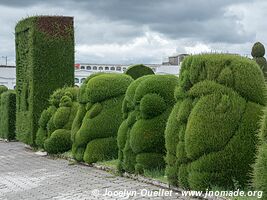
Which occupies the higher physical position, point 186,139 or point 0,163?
point 186,139

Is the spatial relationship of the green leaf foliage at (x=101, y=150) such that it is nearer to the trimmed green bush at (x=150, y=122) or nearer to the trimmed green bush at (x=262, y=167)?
the trimmed green bush at (x=150, y=122)

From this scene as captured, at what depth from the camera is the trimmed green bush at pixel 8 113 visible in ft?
74.9

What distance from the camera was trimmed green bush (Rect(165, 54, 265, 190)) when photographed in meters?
8.03

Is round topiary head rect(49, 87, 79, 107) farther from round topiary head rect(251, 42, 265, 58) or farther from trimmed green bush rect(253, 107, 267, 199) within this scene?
round topiary head rect(251, 42, 265, 58)

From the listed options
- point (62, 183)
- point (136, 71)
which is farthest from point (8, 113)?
point (62, 183)

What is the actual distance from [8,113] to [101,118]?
36.1 ft

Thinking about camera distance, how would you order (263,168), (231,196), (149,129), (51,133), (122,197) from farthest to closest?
(51,133)
(149,129)
(122,197)
(231,196)
(263,168)

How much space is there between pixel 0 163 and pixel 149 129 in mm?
6435

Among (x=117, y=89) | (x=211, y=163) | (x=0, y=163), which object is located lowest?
(x=0, y=163)

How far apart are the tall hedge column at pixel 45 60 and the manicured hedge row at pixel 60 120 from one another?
1.70m

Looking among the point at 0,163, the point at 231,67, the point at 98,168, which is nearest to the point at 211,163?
the point at 231,67

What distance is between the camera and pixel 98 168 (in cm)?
1236

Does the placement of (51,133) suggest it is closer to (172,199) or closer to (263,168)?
(172,199)

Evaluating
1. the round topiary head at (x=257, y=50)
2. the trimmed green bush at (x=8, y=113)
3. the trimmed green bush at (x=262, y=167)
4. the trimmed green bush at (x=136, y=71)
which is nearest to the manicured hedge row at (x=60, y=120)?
the trimmed green bush at (x=136, y=71)
